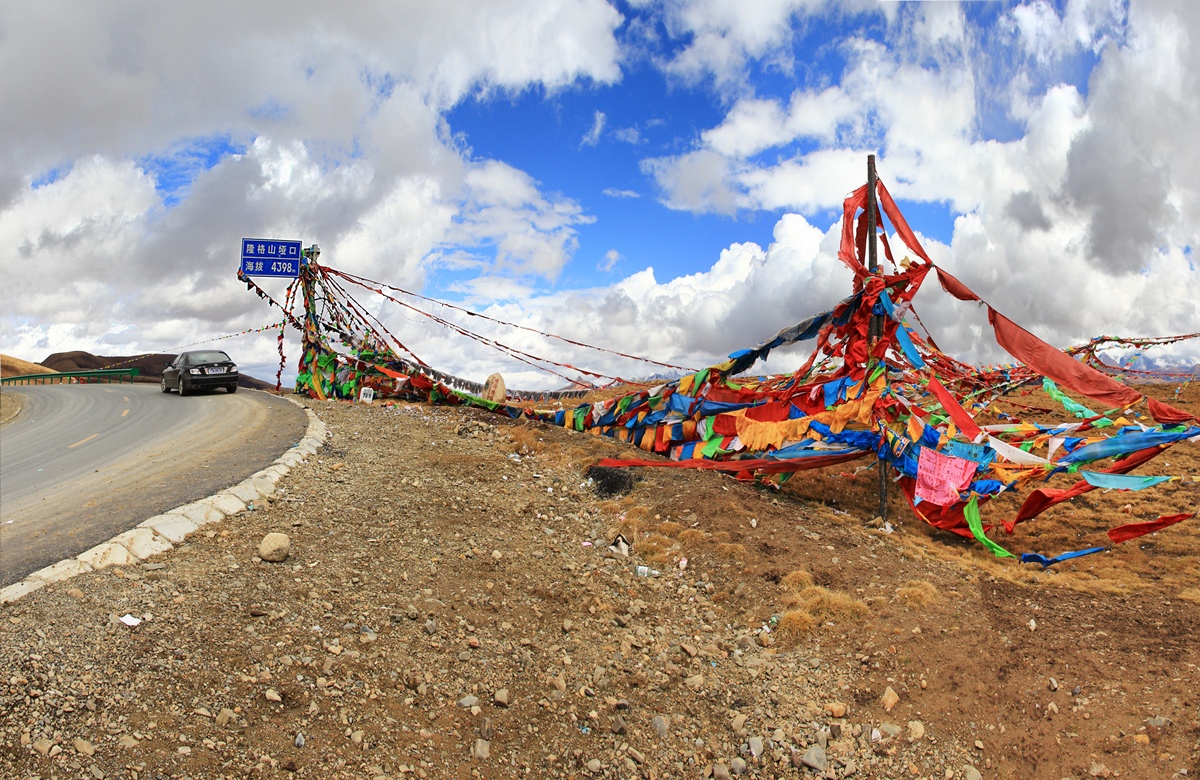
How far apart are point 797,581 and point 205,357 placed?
2143 cm

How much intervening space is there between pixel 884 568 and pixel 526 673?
441 centimetres

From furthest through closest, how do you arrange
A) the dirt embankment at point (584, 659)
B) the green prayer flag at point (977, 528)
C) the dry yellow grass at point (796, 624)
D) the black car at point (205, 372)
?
the black car at point (205, 372) < the green prayer flag at point (977, 528) < the dry yellow grass at point (796, 624) < the dirt embankment at point (584, 659)

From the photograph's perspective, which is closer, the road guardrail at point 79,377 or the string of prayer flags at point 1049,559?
the string of prayer flags at point 1049,559

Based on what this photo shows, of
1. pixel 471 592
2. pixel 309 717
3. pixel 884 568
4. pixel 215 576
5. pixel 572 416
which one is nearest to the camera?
pixel 309 717

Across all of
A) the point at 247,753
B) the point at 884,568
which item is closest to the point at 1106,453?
the point at 884,568

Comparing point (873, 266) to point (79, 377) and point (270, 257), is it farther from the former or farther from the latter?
point (79, 377)

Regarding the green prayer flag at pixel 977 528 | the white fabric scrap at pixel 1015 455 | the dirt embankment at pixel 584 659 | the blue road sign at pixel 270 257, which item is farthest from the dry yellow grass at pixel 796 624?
the blue road sign at pixel 270 257

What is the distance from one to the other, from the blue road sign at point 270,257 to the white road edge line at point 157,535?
1131 cm

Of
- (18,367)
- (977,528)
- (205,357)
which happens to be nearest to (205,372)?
(205,357)

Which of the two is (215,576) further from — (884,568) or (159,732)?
(884,568)

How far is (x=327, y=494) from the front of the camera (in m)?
8.02

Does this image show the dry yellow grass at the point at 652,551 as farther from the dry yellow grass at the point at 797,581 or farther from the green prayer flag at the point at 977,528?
the green prayer flag at the point at 977,528

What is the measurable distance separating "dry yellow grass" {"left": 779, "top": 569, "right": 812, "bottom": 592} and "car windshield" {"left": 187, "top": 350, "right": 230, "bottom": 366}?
68.0ft

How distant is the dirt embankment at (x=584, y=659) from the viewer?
3.90m
